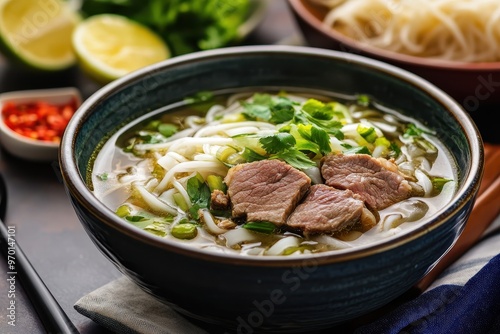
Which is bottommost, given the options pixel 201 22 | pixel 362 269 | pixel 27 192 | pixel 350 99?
pixel 27 192

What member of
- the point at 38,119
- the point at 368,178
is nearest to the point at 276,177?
the point at 368,178

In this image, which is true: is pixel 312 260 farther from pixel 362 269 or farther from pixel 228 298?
pixel 228 298

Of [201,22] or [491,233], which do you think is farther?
[201,22]

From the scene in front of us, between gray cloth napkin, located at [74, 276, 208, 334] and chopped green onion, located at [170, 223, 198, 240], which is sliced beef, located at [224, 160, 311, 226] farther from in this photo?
gray cloth napkin, located at [74, 276, 208, 334]

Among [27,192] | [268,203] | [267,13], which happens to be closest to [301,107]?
[268,203]

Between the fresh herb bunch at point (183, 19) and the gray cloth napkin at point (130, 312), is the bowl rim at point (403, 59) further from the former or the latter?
the gray cloth napkin at point (130, 312)

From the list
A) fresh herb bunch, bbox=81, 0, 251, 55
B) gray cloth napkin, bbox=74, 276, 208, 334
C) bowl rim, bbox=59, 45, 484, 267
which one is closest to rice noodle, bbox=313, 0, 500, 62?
fresh herb bunch, bbox=81, 0, 251, 55
